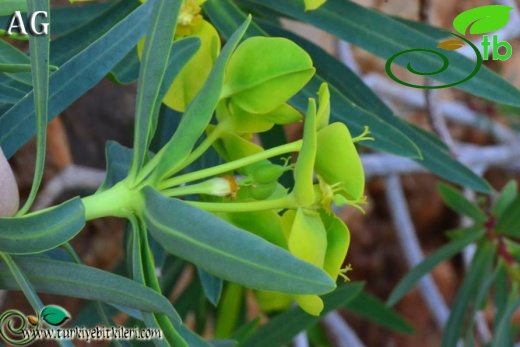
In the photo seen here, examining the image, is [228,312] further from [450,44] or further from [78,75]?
[78,75]

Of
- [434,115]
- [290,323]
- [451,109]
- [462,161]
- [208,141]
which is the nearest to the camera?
[208,141]

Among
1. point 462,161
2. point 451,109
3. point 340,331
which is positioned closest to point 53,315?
point 462,161

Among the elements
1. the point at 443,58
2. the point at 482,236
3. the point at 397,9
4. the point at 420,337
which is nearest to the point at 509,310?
the point at 482,236

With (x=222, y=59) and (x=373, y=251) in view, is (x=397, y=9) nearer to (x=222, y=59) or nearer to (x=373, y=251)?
(x=373, y=251)

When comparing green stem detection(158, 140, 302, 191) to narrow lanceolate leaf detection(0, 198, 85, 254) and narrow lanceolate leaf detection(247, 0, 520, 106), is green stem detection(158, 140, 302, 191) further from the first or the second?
narrow lanceolate leaf detection(247, 0, 520, 106)

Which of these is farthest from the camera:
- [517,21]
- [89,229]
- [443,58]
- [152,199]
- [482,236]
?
[89,229]

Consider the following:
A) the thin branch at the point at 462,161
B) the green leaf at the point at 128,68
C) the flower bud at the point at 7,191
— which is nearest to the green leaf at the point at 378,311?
the thin branch at the point at 462,161

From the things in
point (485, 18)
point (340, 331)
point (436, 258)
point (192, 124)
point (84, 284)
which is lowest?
point (340, 331)
